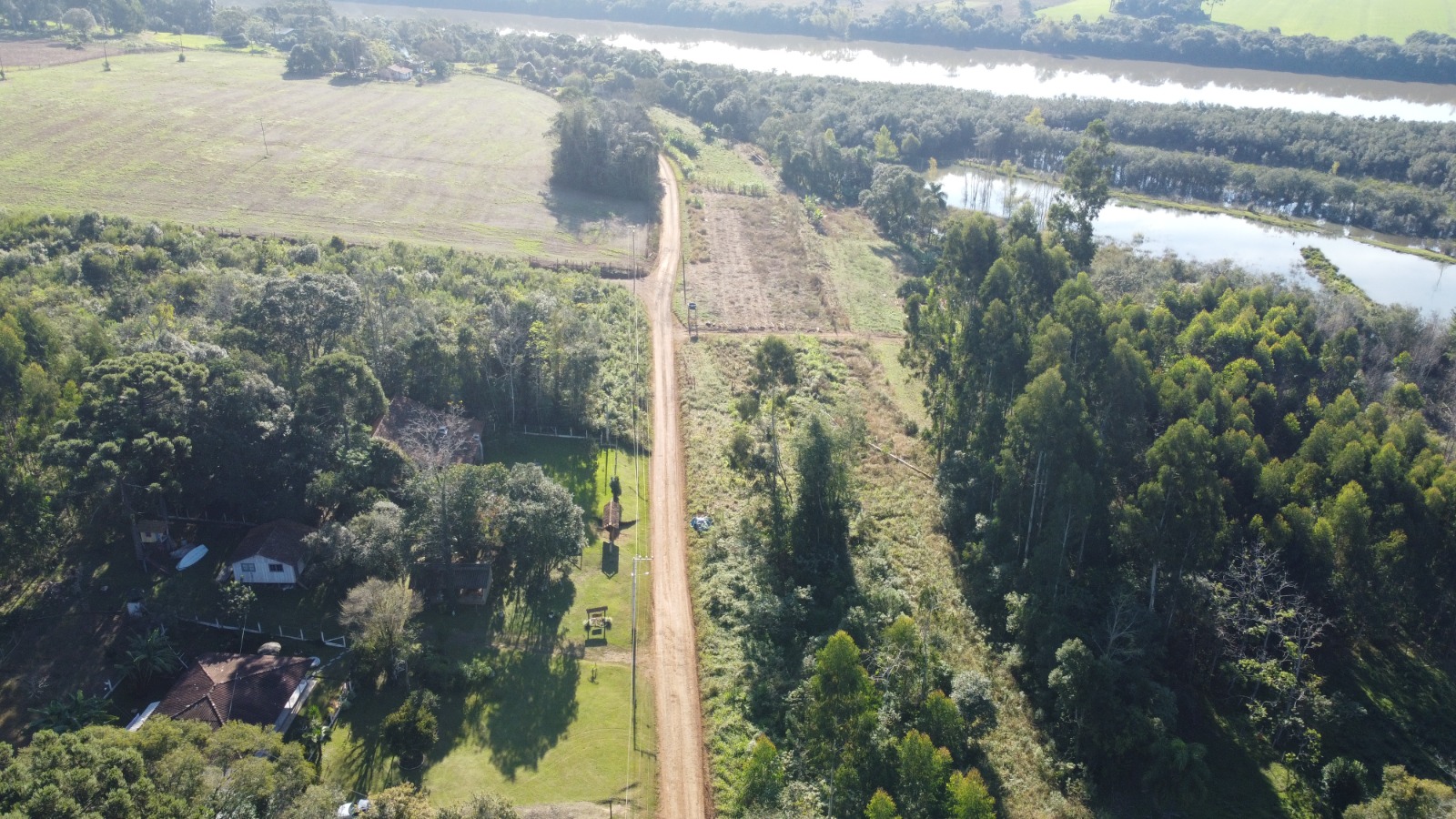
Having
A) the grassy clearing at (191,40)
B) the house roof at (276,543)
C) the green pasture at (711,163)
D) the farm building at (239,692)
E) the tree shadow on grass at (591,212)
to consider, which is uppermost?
the grassy clearing at (191,40)

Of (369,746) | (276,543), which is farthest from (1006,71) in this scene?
(369,746)

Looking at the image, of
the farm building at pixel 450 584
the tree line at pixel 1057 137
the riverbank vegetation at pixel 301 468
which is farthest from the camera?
the tree line at pixel 1057 137

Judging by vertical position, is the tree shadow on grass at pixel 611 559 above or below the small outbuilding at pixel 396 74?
below

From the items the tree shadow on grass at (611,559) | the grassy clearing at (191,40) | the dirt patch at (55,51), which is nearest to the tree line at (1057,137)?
the grassy clearing at (191,40)

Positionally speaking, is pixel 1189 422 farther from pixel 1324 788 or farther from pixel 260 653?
pixel 260 653

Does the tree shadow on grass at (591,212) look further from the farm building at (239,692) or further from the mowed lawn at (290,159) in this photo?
the farm building at (239,692)

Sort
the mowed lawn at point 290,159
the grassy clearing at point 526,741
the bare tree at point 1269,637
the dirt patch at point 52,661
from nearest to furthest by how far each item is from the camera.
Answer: the grassy clearing at point 526,741 < the dirt patch at point 52,661 < the bare tree at point 1269,637 < the mowed lawn at point 290,159
